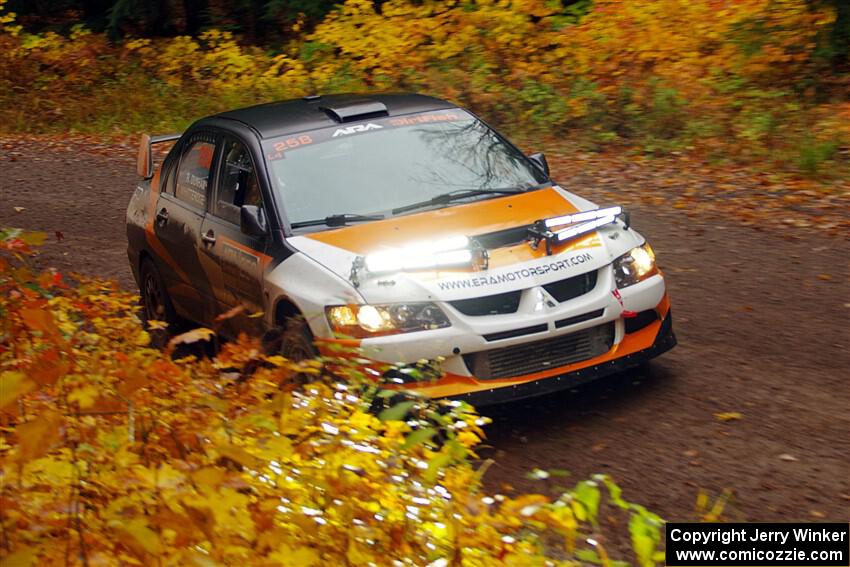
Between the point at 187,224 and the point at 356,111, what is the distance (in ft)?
4.95

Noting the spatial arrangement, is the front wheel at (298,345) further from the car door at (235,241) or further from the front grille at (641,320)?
the front grille at (641,320)

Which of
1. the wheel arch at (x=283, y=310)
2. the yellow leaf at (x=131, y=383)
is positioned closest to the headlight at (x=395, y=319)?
the wheel arch at (x=283, y=310)

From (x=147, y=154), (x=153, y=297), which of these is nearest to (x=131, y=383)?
(x=153, y=297)

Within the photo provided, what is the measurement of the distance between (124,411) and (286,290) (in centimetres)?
269

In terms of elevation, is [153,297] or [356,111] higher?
[356,111]

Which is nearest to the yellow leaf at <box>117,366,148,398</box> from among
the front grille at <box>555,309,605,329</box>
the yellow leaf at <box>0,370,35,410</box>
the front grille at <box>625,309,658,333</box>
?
the yellow leaf at <box>0,370,35,410</box>

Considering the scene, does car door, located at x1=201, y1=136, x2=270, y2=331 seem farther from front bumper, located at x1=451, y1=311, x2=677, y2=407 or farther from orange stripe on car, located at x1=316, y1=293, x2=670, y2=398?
front bumper, located at x1=451, y1=311, x2=677, y2=407

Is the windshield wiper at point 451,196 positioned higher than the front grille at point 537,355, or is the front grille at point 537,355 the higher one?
the windshield wiper at point 451,196

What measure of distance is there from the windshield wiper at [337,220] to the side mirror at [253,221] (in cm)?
20

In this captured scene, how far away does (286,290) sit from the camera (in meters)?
6.72

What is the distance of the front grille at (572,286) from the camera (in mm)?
6461

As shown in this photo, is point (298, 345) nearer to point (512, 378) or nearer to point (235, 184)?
point (512, 378)

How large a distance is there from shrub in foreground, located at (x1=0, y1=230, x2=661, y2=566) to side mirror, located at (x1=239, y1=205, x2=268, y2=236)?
170cm

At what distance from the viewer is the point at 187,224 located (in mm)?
8375
